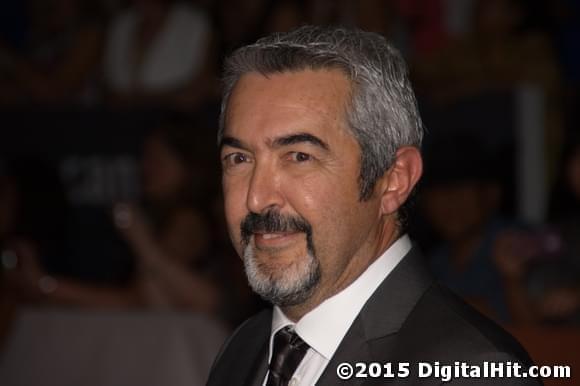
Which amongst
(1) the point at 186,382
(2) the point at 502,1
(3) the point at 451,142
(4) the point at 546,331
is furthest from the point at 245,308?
(2) the point at 502,1

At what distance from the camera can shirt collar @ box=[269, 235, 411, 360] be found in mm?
2332

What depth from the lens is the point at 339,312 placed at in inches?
92.2

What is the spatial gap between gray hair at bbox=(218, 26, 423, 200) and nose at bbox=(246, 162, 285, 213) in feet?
0.59

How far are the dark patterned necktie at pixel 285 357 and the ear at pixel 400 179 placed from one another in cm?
34

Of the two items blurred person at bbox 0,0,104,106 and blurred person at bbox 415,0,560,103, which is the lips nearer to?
blurred person at bbox 415,0,560,103

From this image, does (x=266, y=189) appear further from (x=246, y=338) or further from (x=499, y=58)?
(x=499, y=58)

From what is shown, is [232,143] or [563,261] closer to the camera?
[232,143]

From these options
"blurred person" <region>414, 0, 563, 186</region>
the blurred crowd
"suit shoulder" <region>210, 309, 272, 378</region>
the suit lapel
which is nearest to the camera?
the suit lapel

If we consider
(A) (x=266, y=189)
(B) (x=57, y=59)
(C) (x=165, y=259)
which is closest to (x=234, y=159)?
(A) (x=266, y=189)

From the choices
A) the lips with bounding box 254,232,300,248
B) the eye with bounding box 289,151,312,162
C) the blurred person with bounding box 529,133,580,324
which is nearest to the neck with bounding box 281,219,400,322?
the lips with bounding box 254,232,300,248

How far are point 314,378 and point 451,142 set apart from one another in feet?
11.4

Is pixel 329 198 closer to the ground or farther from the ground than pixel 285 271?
farther from the ground

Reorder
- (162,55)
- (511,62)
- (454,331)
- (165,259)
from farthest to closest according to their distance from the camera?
1. (162,55)
2. (511,62)
3. (165,259)
4. (454,331)

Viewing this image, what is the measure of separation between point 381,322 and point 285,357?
0.85 ft
